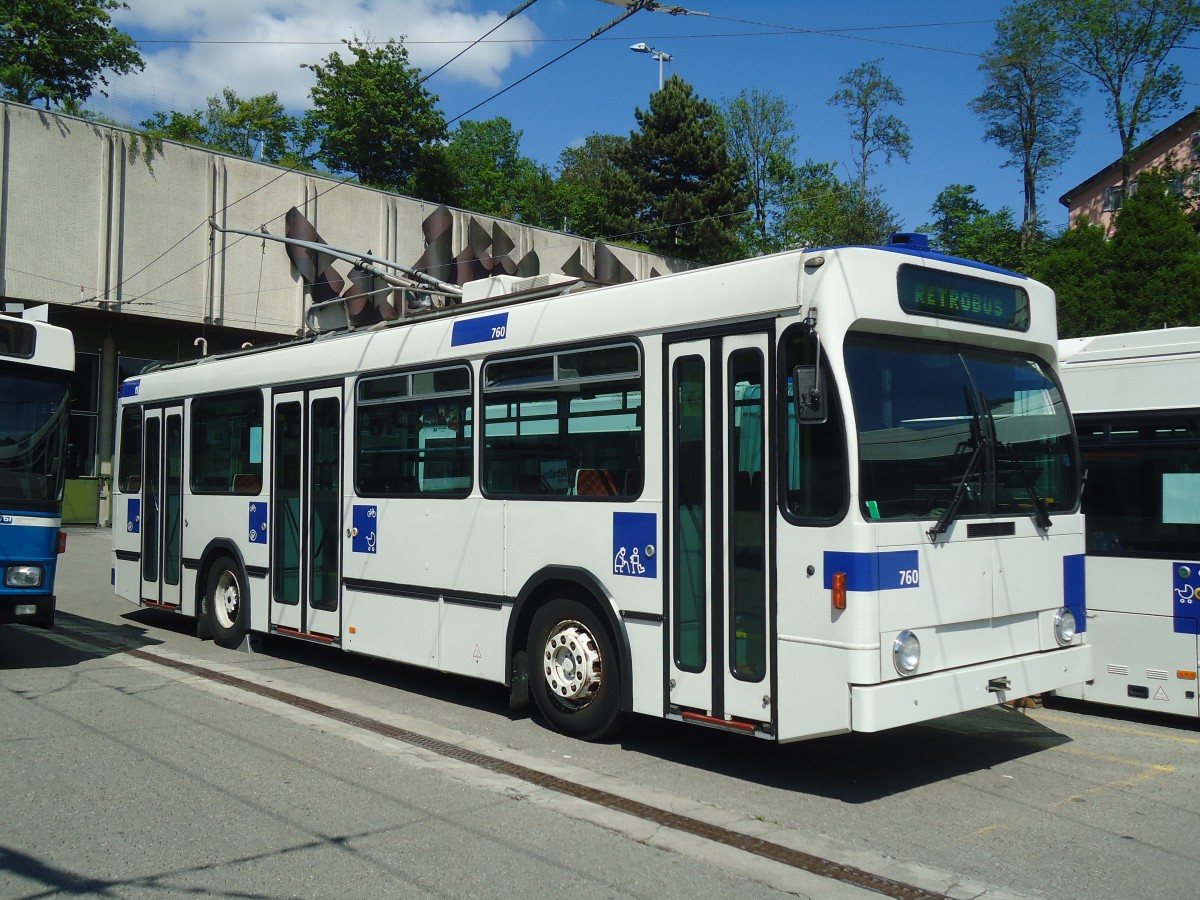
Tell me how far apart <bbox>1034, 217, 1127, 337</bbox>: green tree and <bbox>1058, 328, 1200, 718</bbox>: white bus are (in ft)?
59.6

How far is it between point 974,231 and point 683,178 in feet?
47.2

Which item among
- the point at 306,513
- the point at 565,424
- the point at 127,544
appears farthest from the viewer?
the point at 127,544

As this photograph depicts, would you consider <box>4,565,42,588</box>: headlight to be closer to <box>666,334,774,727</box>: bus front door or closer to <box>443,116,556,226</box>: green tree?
<box>666,334,774,727</box>: bus front door

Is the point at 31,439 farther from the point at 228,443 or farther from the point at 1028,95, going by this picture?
the point at 1028,95

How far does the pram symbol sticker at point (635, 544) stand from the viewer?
7203 millimetres

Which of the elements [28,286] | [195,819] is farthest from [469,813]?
[28,286]

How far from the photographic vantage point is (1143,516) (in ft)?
28.9

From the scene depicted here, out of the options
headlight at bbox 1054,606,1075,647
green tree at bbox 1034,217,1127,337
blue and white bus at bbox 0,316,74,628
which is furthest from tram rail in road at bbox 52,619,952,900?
green tree at bbox 1034,217,1127,337

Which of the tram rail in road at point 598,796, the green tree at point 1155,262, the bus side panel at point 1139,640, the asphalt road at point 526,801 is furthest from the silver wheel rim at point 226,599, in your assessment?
the green tree at point 1155,262

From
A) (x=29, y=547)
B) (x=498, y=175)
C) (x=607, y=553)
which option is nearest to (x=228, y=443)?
(x=29, y=547)

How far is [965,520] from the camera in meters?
6.63

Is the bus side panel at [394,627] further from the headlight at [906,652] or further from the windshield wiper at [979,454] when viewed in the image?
the windshield wiper at [979,454]

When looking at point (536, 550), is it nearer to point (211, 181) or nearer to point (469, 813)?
point (469, 813)

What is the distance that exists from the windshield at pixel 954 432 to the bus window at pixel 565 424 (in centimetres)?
168
